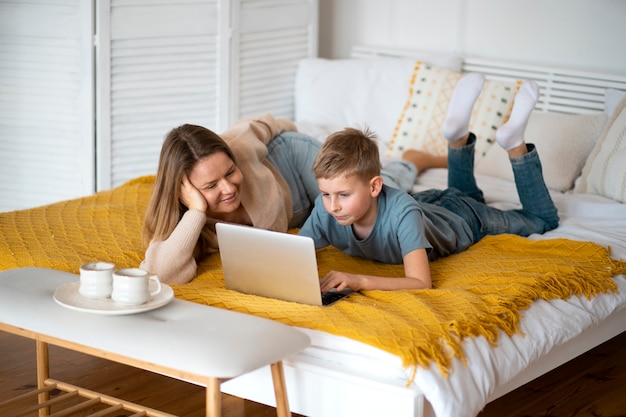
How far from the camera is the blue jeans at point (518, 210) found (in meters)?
2.82

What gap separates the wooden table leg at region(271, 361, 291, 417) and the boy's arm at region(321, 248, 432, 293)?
38 centimetres

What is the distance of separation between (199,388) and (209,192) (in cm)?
53

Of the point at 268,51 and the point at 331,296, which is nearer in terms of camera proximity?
the point at 331,296

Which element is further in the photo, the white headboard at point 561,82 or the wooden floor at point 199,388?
the white headboard at point 561,82

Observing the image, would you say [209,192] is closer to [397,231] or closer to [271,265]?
[271,265]

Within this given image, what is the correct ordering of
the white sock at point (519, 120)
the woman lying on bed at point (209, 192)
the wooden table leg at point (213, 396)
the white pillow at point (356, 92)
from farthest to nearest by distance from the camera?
the white pillow at point (356, 92), the white sock at point (519, 120), the woman lying on bed at point (209, 192), the wooden table leg at point (213, 396)

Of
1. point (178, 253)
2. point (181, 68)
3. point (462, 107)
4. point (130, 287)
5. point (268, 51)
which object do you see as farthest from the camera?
point (268, 51)

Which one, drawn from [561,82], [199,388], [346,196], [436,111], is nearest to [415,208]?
[346,196]

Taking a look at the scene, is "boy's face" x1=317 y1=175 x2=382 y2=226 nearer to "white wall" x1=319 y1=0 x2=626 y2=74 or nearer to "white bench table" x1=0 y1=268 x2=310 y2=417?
"white bench table" x1=0 y1=268 x2=310 y2=417

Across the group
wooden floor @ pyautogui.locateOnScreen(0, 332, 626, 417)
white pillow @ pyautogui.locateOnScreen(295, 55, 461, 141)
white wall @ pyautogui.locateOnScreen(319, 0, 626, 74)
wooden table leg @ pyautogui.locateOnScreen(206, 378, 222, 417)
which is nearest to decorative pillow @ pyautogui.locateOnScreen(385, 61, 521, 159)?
white pillow @ pyautogui.locateOnScreen(295, 55, 461, 141)

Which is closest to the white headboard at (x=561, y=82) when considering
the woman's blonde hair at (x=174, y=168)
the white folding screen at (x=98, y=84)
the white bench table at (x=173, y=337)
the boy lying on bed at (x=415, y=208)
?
the boy lying on bed at (x=415, y=208)

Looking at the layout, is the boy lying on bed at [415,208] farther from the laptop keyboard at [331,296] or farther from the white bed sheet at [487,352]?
the white bed sheet at [487,352]

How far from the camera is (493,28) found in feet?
13.3

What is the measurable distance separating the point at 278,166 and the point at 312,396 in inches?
41.2
